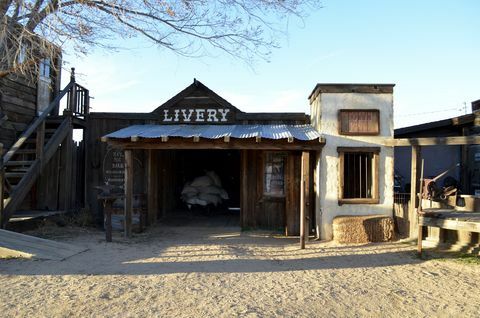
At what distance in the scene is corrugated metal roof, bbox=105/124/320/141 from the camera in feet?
29.8

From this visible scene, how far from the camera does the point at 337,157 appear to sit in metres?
9.47

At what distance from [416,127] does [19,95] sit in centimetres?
1154

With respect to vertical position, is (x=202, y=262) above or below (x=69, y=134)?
below

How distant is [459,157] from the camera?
11.6m

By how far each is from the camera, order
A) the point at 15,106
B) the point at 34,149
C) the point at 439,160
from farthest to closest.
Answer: the point at 439,160 → the point at 15,106 → the point at 34,149

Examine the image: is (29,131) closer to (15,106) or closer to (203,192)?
(15,106)

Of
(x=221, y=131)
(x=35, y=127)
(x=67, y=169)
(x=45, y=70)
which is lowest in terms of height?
(x=67, y=169)

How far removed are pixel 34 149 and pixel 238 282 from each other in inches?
298

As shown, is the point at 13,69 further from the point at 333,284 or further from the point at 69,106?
the point at 333,284

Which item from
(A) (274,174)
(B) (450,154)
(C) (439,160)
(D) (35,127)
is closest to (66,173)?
(D) (35,127)

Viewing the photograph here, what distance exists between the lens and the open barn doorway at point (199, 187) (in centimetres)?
1261

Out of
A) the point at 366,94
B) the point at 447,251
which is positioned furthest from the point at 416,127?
the point at 447,251

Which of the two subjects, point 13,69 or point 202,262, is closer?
point 202,262

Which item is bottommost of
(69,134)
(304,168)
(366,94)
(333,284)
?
(333,284)
